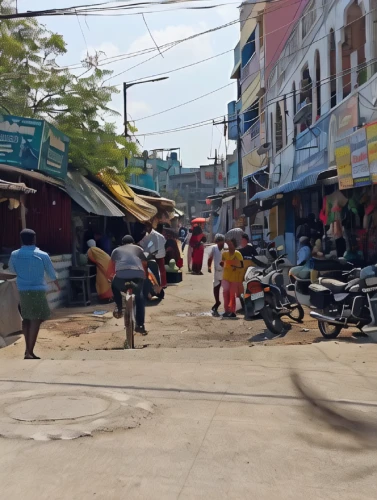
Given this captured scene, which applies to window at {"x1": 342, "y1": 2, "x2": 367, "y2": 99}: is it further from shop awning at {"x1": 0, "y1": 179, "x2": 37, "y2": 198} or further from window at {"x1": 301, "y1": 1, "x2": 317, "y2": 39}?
shop awning at {"x1": 0, "y1": 179, "x2": 37, "y2": 198}

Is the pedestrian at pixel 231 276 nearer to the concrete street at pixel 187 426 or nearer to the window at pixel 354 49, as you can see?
the concrete street at pixel 187 426

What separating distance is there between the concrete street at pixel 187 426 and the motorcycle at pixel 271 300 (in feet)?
6.37

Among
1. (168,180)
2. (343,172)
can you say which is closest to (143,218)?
(343,172)

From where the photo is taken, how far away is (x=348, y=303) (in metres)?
8.77

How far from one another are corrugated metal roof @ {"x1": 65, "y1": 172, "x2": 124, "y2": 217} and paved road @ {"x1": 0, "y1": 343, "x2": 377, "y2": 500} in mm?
7196

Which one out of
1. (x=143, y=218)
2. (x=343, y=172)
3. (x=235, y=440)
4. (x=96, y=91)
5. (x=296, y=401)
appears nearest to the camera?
(x=235, y=440)

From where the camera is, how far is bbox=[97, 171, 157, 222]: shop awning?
17234 mm

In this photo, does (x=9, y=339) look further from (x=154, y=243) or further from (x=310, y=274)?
(x=154, y=243)

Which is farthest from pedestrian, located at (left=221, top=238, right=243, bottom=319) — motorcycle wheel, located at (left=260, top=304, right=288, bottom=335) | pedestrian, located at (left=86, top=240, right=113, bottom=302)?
pedestrian, located at (left=86, top=240, right=113, bottom=302)

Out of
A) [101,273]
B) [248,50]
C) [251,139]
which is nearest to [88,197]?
[101,273]

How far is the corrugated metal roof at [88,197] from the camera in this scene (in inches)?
550

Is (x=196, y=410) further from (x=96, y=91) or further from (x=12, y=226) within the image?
(x=96, y=91)

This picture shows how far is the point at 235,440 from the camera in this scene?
175 inches

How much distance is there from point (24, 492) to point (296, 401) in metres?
2.53
